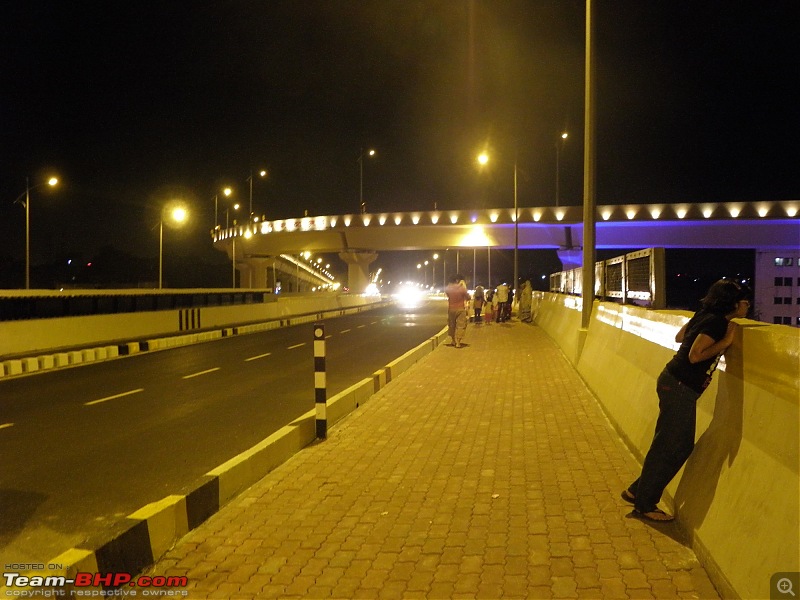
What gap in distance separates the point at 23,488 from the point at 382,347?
583 inches

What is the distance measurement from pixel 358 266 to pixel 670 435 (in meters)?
66.6

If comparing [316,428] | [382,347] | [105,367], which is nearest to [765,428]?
[316,428]

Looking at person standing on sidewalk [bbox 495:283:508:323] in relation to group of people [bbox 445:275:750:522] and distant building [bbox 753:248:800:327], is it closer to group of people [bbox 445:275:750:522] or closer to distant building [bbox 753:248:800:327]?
distant building [bbox 753:248:800:327]

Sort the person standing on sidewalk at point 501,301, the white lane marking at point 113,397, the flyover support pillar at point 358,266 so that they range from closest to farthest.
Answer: the white lane marking at point 113,397 < the person standing on sidewalk at point 501,301 < the flyover support pillar at point 358,266

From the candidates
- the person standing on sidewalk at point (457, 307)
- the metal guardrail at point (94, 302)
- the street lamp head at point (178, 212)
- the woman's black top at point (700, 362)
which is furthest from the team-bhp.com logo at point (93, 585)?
the street lamp head at point (178, 212)

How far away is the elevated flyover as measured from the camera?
166 ft

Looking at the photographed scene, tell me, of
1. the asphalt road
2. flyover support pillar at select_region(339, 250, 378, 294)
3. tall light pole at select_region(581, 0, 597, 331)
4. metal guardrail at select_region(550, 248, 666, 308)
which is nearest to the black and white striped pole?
the asphalt road

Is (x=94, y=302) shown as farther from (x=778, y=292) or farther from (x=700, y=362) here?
(x=778, y=292)

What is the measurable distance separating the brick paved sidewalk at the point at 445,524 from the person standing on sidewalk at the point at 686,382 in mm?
331

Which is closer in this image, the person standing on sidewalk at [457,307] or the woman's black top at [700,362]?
the woman's black top at [700,362]

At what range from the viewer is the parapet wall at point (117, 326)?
17750mm

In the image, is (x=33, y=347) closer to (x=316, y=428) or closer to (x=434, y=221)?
(x=316, y=428)

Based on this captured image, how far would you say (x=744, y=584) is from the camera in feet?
11.8

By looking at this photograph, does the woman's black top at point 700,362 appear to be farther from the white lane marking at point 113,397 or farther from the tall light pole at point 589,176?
the white lane marking at point 113,397
